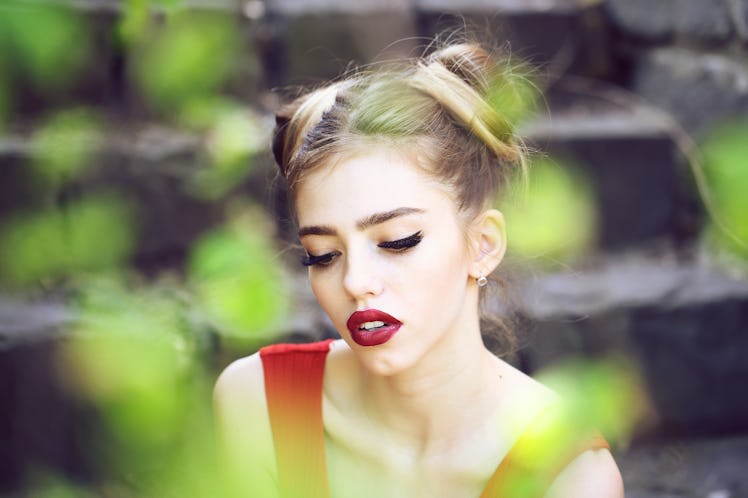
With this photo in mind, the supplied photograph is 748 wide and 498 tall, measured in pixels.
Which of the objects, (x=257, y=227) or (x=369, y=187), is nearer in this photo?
(x=369, y=187)

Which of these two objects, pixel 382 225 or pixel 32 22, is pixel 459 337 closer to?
pixel 382 225

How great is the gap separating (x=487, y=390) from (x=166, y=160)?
1461mm

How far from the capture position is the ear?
1.69 meters

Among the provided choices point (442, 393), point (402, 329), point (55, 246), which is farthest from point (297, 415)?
point (55, 246)

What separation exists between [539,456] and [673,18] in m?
2.08

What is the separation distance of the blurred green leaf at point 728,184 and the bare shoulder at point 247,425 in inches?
64.5

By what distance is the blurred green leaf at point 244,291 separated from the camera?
2465mm

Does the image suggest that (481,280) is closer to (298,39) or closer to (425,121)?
(425,121)

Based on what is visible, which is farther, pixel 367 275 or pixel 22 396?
pixel 22 396

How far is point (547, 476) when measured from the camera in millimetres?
1667

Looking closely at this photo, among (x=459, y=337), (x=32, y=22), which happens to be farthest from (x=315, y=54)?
(x=459, y=337)

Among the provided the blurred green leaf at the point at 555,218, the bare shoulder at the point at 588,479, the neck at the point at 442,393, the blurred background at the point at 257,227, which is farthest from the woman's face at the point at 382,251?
the blurred green leaf at the point at 555,218

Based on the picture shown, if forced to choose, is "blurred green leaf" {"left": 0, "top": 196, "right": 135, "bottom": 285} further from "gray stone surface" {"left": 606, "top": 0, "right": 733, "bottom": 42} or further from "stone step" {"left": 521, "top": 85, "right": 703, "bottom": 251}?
"gray stone surface" {"left": 606, "top": 0, "right": 733, "bottom": 42}

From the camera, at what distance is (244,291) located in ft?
8.11
